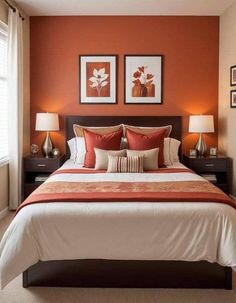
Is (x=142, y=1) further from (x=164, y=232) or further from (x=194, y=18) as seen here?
(x=164, y=232)

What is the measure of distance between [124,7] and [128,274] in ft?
11.9

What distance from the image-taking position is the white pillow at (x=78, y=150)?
490 cm

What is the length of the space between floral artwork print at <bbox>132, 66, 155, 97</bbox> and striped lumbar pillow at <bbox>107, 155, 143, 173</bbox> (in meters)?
1.58

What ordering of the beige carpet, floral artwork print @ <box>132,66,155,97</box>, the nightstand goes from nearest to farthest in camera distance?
1. the beige carpet
2. the nightstand
3. floral artwork print @ <box>132,66,155,97</box>

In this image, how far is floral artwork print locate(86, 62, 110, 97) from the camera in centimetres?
550

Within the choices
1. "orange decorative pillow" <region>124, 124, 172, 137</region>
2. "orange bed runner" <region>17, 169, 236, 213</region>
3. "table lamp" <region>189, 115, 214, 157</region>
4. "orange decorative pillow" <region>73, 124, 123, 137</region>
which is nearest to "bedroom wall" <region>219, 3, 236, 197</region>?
"table lamp" <region>189, 115, 214, 157</region>

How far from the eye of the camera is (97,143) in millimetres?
4715

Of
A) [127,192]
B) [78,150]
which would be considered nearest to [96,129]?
[78,150]

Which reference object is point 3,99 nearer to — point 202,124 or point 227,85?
point 202,124

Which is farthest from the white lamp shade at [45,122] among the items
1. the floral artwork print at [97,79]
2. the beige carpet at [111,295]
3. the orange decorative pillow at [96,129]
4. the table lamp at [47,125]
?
the beige carpet at [111,295]

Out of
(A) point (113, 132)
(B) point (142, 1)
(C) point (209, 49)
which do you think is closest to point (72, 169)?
(A) point (113, 132)

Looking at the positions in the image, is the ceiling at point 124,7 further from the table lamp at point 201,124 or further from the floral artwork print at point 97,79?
the table lamp at point 201,124

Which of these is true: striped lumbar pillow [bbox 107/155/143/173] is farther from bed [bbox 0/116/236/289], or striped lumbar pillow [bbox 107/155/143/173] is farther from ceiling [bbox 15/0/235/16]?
ceiling [bbox 15/0/235/16]

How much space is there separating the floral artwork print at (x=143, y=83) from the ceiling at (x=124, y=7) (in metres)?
0.82
